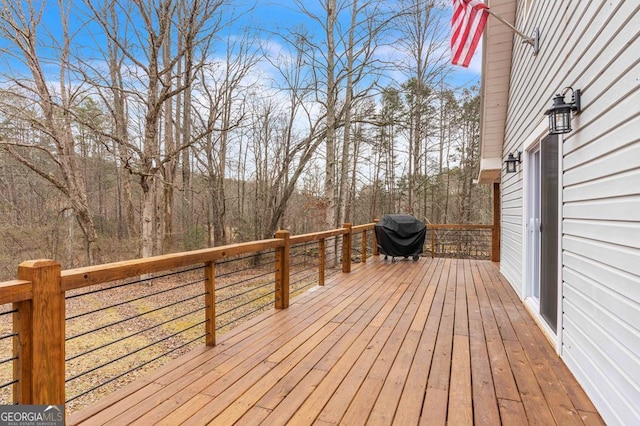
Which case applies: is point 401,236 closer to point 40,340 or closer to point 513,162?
point 513,162

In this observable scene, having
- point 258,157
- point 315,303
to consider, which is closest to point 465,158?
point 258,157

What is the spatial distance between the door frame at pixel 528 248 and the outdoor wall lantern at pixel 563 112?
0.26m

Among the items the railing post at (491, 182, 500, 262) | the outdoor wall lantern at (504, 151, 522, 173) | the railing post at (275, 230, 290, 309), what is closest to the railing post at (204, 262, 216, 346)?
the railing post at (275, 230, 290, 309)

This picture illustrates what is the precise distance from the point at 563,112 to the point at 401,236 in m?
4.84

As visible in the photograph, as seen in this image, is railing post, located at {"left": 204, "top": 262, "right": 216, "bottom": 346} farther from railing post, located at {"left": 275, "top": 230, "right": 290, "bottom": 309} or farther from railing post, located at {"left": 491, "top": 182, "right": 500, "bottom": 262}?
railing post, located at {"left": 491, "top": 182, "right": 500, "bottom": 262}

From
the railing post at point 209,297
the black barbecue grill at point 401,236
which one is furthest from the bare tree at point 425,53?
the railing post at point 209,297

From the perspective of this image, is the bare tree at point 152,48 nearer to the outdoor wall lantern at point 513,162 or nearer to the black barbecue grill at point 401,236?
the black barbecue grill at point 401,236

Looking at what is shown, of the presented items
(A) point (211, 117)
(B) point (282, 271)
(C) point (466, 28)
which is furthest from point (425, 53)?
(B) point (282, 271)

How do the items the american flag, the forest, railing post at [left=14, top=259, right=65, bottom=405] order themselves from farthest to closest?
the forest → the american flag → railing post at [left=14, top=259, right=65, bottom=405]

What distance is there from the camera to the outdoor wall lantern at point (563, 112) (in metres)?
2.29

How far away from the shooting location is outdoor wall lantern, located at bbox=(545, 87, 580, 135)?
2.29 metres

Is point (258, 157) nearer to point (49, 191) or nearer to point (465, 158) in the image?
point (49, 191)

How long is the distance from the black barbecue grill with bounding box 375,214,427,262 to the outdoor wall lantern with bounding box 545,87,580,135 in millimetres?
→ 4620

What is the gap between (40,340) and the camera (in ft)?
4.73
